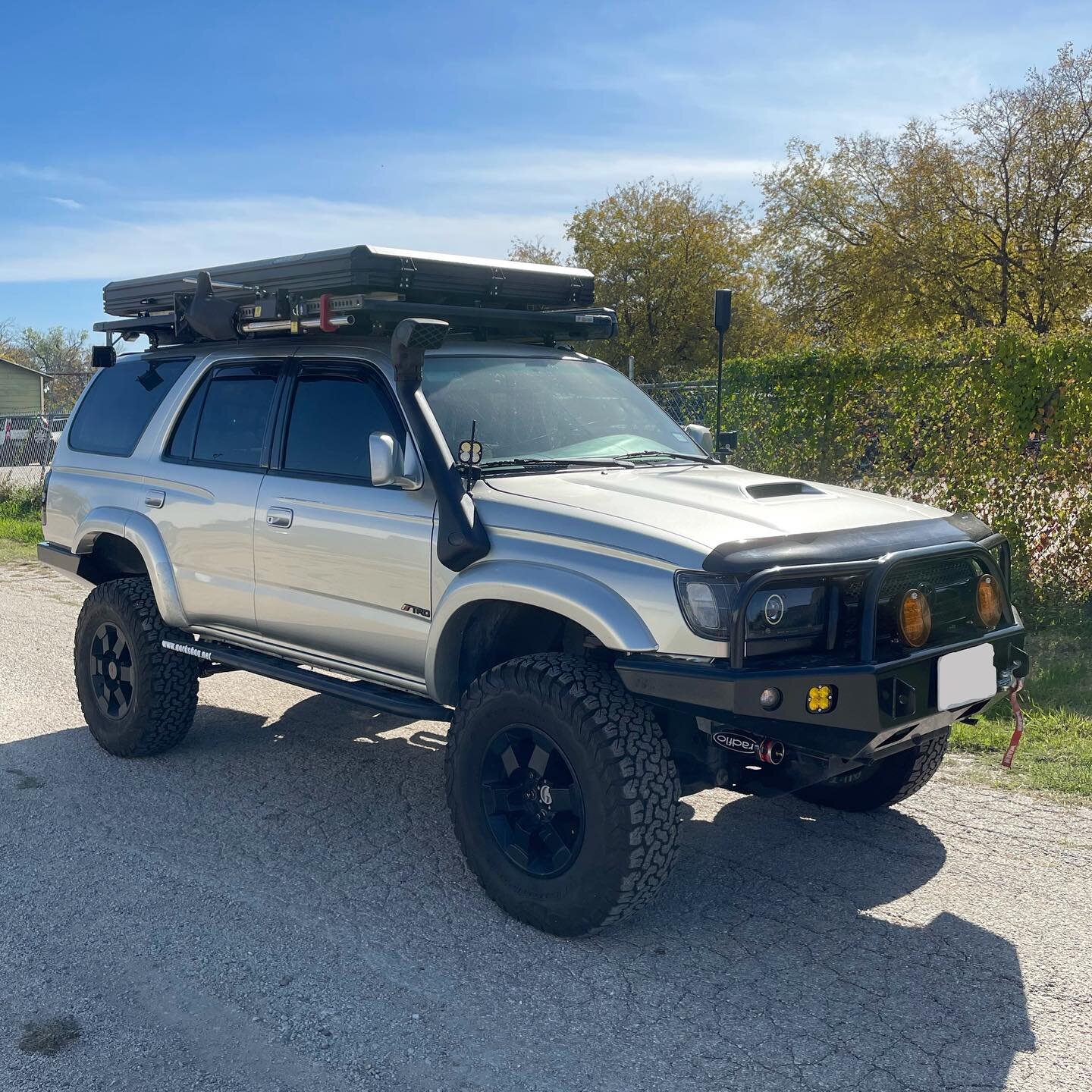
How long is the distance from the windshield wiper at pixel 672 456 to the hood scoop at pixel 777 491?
64cm

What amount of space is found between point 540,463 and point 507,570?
0.69 m

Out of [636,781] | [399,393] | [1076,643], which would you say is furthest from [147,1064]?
[1076,643]

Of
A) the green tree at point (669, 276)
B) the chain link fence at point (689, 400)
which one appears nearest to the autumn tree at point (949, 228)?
the green tree at point (669, 276)

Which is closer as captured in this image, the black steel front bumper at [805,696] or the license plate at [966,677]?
the black steel front bumper at [805,696]

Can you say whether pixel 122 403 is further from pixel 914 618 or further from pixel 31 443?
pixel 31 443

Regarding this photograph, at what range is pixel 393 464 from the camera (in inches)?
170

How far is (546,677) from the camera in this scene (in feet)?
12.7

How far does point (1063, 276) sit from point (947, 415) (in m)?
24.5

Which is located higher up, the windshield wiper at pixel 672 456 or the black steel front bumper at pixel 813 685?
the windshield wiper at pixel 672 456

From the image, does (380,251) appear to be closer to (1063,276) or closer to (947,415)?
(947,415)

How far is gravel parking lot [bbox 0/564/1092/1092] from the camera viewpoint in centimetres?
316

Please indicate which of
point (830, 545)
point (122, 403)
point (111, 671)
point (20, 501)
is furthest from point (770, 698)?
point (20, 501)

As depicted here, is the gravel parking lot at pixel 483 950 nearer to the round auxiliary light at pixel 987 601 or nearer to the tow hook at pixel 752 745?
the tow hook at pixel 752 745

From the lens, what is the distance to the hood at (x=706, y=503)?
12.6 feet
